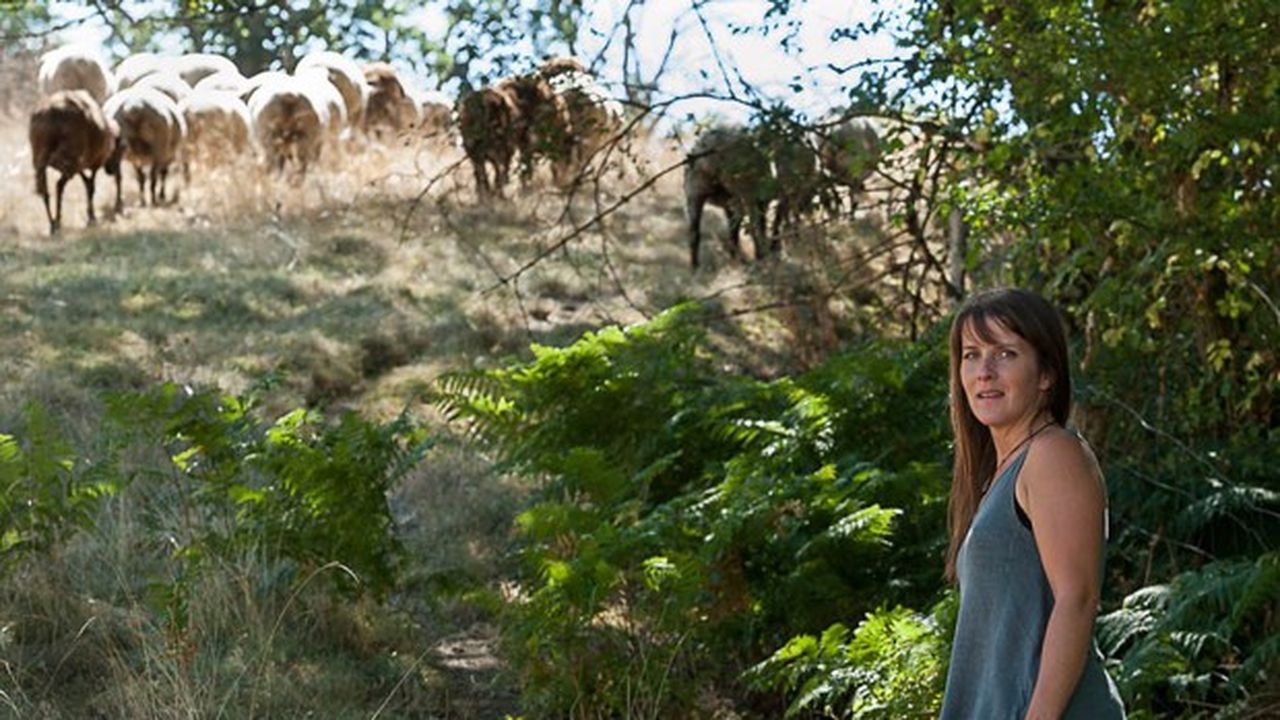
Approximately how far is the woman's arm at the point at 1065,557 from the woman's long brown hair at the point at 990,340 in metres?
0.26

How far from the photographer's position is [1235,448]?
7.78m

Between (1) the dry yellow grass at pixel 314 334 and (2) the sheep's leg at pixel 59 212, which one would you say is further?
(2) the sheep's leg at pixel 59 212

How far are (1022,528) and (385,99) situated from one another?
29095 mm

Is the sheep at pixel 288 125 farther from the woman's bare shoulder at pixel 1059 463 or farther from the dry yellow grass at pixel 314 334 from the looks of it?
the woman's bare shoulder at pixel 1059 463

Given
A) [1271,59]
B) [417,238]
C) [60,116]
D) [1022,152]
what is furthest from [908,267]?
[60,116]

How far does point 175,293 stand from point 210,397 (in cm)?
828

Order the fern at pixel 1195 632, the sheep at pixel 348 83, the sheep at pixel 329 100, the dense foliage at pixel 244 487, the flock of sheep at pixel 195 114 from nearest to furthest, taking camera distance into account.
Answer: the fern at pixel 1195 632 → the dense foliage at pixel 244 487 → the flock of sheep at pixel 195 114 → the sheep at pixel 329 100 → the sheep at pixel 348 83

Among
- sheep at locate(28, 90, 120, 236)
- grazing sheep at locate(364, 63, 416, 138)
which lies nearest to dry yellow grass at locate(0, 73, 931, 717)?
sheep at locate(28, 90, 120, 236)

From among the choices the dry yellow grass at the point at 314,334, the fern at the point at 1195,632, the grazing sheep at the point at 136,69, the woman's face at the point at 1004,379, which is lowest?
the dry yellow grass at the point at 314,334

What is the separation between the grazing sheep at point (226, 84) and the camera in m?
27.6

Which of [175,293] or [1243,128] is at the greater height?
[1243,128]

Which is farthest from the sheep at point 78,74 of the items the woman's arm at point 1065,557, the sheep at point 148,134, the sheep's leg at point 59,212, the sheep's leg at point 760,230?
the woman's arm at point 1065,557

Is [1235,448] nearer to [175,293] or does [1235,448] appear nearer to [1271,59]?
[1271,59]

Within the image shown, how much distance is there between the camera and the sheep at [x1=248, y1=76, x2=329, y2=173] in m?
24.5
